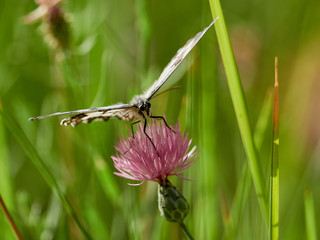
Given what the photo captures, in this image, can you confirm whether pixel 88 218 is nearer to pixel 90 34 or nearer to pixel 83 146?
pixel 83 146

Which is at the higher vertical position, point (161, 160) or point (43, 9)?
point (43, 9)

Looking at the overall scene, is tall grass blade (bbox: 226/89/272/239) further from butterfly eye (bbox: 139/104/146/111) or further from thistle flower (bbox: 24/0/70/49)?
thistle flower (bbox: 24/0/70/49)

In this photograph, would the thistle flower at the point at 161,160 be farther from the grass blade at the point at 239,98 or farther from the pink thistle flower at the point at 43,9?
the pink thistle flower at the point at 43,9

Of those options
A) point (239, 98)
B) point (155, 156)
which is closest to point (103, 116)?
point (155, 156)

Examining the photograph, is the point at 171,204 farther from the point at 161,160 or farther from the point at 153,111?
the point at 153,111

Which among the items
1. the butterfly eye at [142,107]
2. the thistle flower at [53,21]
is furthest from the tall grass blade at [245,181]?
the thistle flower at [53,21]

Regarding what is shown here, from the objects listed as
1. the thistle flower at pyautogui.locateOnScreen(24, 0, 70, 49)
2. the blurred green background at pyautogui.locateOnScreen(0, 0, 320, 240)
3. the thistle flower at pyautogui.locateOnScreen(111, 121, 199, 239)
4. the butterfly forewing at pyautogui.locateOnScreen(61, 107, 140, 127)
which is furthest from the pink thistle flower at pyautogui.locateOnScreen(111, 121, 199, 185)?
the thistle flower at pyautogui.locateOnScreen(24, 0, 70, 49)
